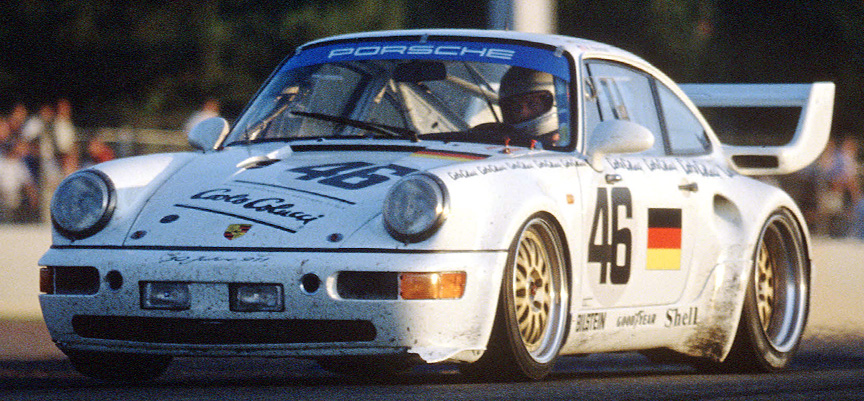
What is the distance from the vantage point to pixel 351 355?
5.08 metres

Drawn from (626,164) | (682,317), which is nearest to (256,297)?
(626,164)

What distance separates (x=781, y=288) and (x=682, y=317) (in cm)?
108

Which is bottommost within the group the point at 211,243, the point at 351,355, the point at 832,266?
the point at 832,266

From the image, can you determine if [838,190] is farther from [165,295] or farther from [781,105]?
[165,295]

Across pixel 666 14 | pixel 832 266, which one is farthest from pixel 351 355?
pixel 666 14

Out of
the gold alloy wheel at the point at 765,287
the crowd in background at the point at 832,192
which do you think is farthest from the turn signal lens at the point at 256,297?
the crowd in background at the point at 832,192

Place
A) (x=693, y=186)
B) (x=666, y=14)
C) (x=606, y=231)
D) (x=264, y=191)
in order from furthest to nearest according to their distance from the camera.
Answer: (x=666, y=14)
(x=693, y=186)
(x=606, y=231)
(x=264, y=191)

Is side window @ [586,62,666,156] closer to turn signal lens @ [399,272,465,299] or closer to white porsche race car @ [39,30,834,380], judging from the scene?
white porsche race car @ [39,30,834,380]

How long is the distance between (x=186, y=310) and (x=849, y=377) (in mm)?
2852

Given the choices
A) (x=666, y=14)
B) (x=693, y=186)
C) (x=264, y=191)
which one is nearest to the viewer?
(x=264, y=191)

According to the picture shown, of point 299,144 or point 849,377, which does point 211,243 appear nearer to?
point 299,144

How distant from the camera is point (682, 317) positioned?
6570 millimetres

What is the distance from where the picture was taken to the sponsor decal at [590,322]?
19.2 feet

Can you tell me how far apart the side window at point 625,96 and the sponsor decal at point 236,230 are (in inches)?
73.8
